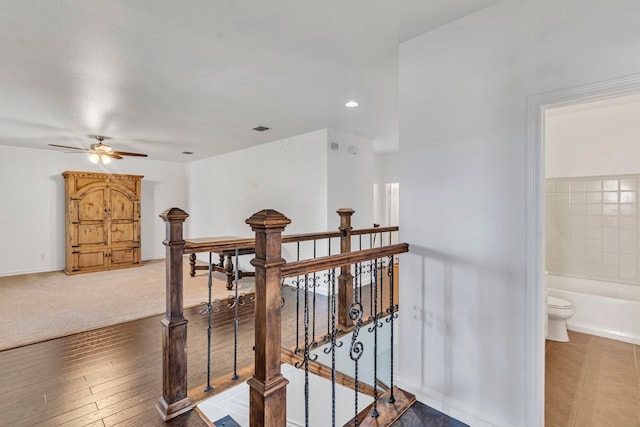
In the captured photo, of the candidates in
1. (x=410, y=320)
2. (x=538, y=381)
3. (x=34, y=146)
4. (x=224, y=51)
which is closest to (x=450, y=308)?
(x=410, y=320)

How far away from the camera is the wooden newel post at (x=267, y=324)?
1.30 metres

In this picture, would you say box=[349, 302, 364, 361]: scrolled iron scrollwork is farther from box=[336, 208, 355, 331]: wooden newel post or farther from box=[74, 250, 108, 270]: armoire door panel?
box=[74, 250, 108, 270]: armoire door panel

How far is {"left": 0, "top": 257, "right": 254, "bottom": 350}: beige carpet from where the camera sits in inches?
137

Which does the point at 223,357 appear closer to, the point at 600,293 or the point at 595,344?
the point at 595,344

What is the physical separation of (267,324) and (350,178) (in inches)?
164

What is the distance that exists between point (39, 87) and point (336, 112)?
3198 mm

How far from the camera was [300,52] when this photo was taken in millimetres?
2523

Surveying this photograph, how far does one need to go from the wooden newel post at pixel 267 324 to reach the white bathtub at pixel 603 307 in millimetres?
3551

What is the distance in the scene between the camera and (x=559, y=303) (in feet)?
10.3

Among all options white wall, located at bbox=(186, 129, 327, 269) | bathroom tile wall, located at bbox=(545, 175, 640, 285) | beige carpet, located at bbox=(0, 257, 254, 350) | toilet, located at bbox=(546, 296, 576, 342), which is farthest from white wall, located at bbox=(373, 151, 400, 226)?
toilet, located at bbox=(546, 296, 576, 342)

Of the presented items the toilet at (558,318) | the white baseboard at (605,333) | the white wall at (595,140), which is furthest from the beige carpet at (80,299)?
the white wall at (595,140)

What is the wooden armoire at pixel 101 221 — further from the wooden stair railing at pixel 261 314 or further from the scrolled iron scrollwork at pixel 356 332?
the scrolled iron scrollwork at pixel 356 332

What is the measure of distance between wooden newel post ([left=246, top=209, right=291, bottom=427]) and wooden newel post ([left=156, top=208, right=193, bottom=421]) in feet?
2.83

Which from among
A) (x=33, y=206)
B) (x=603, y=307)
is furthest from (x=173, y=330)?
(x=33, y=206)
